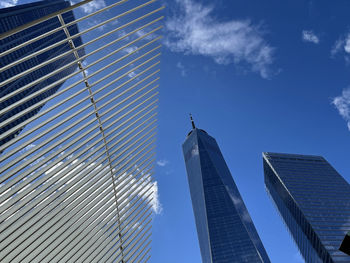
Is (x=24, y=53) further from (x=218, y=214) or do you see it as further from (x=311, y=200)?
(x=311, y=200)

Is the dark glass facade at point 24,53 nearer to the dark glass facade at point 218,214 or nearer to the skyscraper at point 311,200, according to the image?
the dark glass facade at point 218,214

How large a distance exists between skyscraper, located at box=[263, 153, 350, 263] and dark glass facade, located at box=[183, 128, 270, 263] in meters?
18.6

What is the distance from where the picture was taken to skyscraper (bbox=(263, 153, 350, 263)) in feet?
364

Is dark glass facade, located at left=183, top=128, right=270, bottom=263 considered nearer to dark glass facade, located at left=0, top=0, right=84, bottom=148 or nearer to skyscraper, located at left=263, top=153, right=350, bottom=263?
skyscraper, located at left=263, top=153, right=350, bottom=263

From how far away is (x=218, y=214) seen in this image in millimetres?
155750

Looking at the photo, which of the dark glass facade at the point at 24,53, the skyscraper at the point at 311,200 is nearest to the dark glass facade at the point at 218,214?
the skyscraper at the point at 311,200

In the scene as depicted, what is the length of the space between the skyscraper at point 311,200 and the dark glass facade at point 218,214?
18576 mm

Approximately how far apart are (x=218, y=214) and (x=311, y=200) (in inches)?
1804

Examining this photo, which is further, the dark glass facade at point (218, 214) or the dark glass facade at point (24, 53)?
the dark glass facade at point (218, 214)

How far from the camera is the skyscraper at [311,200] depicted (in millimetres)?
111062

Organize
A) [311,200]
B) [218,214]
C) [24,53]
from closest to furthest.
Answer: [311,200], [24,53], [218,214]

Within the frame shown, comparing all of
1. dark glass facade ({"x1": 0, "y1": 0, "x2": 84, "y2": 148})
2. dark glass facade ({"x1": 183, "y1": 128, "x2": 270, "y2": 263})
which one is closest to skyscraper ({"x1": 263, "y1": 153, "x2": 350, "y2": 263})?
dark glass facade ({"x1": 183, "y1": 128, "x2": 270, "y2": 263})

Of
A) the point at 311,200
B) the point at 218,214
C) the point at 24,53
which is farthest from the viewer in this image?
the point at 218,214

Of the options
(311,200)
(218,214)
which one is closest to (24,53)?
(218,214)
